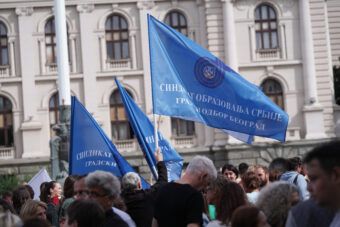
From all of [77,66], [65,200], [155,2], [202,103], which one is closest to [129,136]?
[77,66]

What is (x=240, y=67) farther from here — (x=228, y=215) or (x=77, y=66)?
(x=228, y=215)

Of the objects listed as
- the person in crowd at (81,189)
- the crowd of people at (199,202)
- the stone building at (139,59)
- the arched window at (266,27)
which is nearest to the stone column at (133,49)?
the stone building at (139,59)

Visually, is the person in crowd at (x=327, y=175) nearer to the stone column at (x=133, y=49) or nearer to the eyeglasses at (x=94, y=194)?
the eyeglasses at (x=94, y=194)

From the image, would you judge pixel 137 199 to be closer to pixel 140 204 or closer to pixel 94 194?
pixel 140 204

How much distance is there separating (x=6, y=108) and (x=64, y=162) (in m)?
14.2

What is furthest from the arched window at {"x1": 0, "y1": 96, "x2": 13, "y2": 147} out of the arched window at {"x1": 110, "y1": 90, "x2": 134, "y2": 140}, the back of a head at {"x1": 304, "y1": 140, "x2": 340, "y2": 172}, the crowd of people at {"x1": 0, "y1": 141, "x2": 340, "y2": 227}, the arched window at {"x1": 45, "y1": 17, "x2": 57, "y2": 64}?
the back of a head at {"x1": 304, "y1": 140, "x2": 340, "y2": 172}

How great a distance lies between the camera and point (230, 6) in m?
29.0

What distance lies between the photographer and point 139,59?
2922 cm

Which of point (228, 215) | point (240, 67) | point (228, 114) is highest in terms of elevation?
point (240, 67)

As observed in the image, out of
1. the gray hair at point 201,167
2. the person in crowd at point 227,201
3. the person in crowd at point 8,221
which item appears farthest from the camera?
the gray hair at point 201,167

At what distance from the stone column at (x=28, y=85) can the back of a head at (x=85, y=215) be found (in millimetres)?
23827

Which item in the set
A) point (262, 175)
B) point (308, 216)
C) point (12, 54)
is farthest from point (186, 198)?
point (12, 54)

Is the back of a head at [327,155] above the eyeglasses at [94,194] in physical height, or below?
above

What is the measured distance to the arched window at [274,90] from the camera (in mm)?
29188
